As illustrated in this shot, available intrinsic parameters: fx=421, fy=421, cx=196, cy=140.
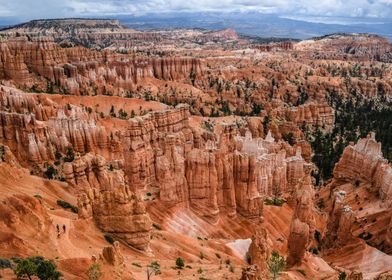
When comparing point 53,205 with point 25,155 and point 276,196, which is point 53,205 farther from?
point 276,196

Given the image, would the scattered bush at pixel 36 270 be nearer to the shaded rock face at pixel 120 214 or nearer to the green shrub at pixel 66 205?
the shaded rock face at pixel 120 214

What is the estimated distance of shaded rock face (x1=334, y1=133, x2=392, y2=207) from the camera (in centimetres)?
3741

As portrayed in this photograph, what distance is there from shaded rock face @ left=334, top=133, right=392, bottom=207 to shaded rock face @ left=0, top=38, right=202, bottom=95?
175 feet

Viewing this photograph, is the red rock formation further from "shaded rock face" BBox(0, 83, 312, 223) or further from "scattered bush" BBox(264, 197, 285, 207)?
"scattered bush" BBox(264, 197, 285, 207)

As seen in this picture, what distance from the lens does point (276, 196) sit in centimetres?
4222

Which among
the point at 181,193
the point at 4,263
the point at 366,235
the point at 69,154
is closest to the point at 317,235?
the point at 366,235

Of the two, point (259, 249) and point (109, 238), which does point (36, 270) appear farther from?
point (259, 249)

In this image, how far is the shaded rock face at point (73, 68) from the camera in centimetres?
7353

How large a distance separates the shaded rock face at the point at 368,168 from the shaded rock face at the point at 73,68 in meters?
53.2

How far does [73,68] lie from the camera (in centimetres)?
8388

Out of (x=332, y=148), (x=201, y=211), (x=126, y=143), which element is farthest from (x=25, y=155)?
(x=332, y=148)

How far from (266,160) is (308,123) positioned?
41.6m

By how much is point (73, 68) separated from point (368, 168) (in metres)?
61.3

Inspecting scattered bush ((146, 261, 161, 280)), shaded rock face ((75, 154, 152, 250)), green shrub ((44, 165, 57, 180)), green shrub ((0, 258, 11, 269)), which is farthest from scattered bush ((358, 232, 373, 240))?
green shrub ((0, 258, 11, 269))
